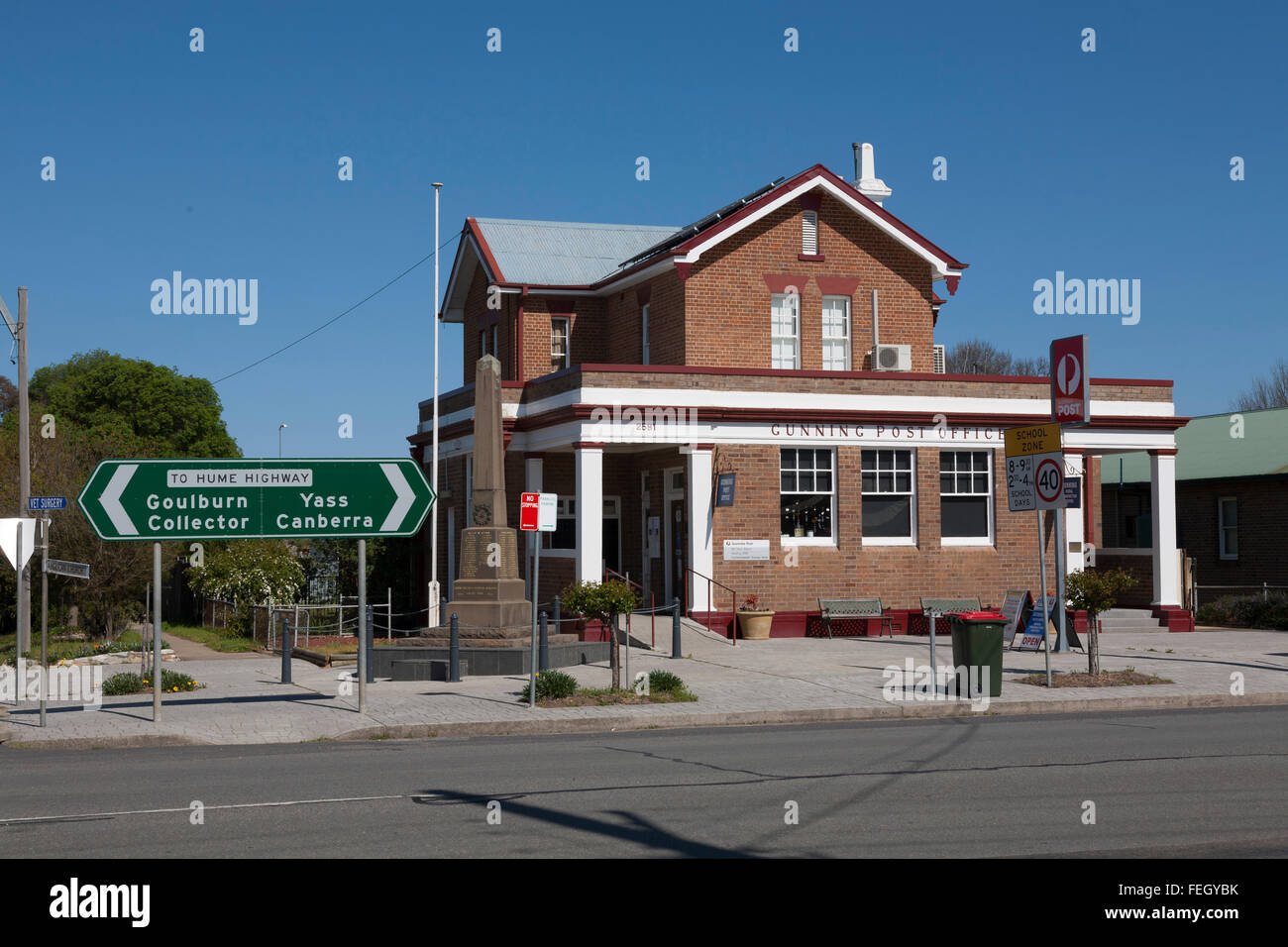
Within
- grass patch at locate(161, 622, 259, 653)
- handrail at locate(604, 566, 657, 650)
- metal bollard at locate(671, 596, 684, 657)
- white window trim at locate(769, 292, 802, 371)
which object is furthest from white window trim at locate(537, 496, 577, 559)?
grass patch at locate(161, 622, 259, 653)

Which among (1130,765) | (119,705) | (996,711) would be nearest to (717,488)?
(996,711)

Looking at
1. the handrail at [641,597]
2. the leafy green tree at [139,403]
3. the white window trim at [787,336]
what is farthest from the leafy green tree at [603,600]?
the leafy green tree at [139,403]

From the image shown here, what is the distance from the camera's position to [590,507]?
2597cm

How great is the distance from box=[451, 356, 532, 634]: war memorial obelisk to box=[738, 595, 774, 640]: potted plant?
181 inches

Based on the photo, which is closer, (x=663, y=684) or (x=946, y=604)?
(x=663, y=684)

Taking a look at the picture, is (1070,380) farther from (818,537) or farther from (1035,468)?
(818,537)

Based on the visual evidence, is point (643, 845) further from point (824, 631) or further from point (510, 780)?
point (824, 631)

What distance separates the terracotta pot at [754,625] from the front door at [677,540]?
6.60 ft

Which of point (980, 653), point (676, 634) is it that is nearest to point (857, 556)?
point (676, 634)

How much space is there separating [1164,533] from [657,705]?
1604 centimetres

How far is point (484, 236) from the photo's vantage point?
34.5m

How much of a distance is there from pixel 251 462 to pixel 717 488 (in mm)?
11901

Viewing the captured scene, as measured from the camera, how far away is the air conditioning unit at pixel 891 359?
29.0 meters

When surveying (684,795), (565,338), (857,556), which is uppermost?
(565,338)
